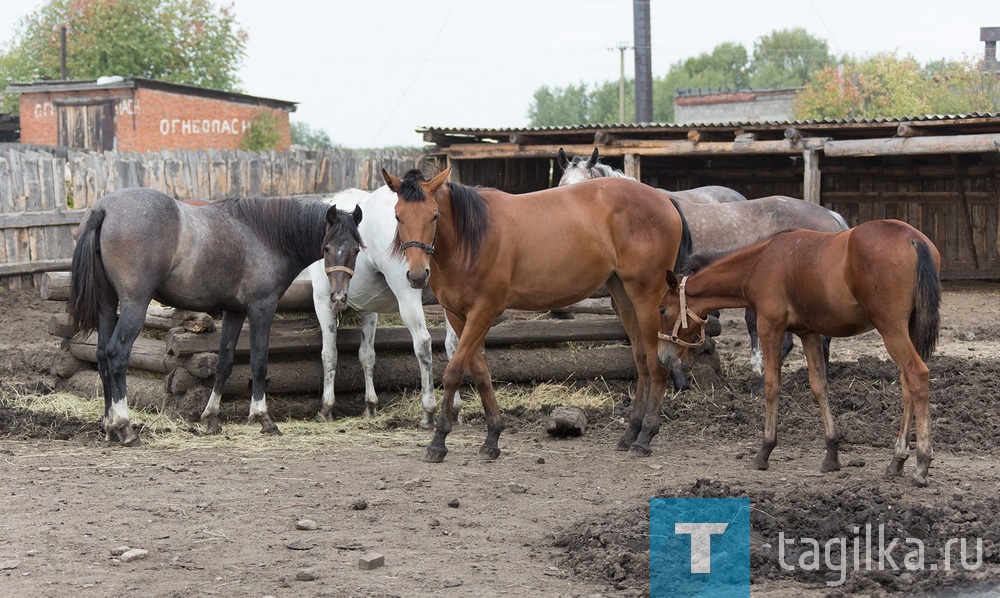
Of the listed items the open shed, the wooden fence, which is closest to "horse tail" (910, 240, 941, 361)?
the open shed

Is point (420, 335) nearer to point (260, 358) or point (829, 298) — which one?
point (260, 358)

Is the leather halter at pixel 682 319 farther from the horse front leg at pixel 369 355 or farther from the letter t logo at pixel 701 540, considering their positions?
the horse front leg at pixel 369 355

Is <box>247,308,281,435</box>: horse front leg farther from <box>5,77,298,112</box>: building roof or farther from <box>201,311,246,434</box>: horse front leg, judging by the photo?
<box>5,77,298,112</box>: building roof

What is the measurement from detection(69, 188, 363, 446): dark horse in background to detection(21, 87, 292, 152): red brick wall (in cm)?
2217

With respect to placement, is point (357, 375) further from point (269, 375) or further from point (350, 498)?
point (350, 498)

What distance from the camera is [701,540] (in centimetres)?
491

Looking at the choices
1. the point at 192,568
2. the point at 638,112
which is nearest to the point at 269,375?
→ the point at 192,568

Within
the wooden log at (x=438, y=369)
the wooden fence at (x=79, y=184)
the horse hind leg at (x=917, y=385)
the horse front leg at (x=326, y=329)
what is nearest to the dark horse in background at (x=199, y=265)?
the horse front leg at (x=326, y=329)

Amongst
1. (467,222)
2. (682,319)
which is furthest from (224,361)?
(682,319)

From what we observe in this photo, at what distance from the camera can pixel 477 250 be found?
22.8 ft

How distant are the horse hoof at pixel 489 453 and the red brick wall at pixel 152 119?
24013mm

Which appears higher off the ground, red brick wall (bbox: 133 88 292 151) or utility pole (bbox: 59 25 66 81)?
utility pole (bbox: 59 25 66 81)

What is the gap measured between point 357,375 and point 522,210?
2.56m

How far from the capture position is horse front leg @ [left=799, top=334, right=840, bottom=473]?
6520mm
